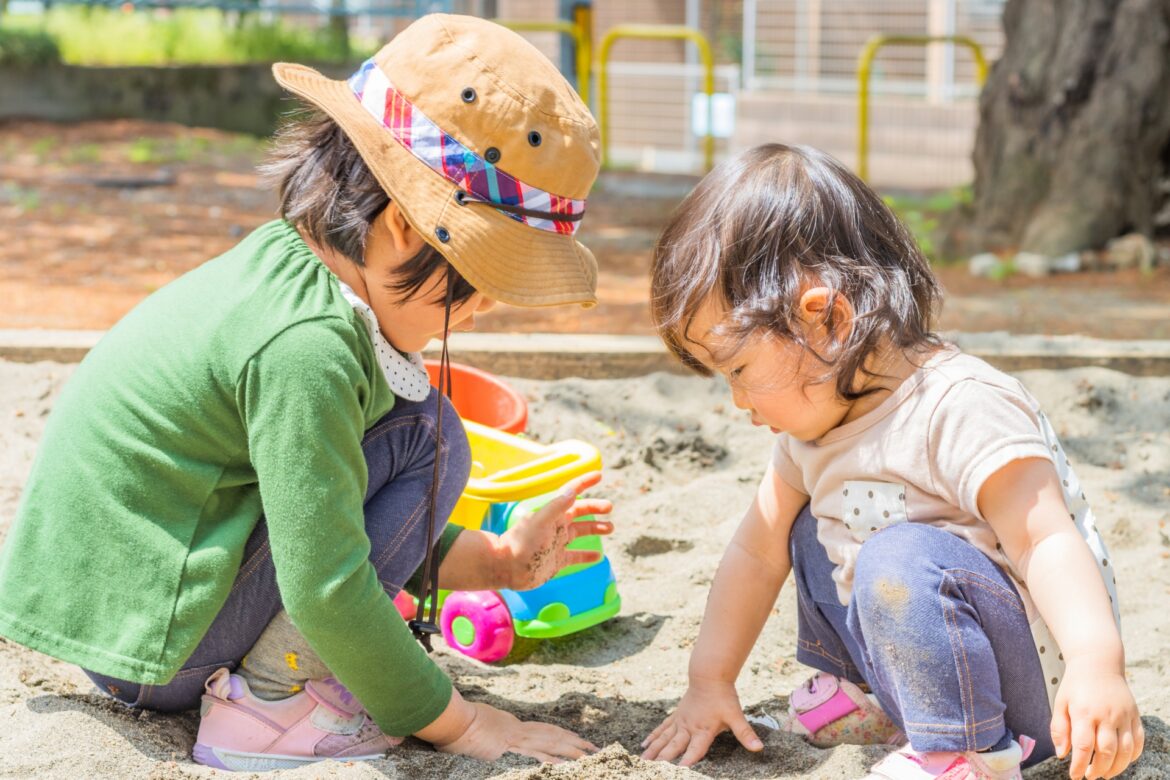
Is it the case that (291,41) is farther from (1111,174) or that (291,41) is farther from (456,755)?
(456,755)

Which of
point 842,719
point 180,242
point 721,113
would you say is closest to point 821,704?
point 842,719

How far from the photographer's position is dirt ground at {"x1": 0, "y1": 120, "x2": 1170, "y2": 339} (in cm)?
439

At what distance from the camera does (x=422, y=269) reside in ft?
5.75

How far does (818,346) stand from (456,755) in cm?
74

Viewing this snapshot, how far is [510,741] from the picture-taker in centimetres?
184

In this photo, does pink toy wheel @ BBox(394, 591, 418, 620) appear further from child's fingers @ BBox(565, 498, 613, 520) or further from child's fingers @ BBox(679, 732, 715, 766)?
child's fingers @ BBox(679, 732, 715, 766)

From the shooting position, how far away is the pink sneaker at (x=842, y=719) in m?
1.92

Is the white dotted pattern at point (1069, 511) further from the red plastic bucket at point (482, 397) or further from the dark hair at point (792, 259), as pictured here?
the red plastic bucket at point (482, 397)

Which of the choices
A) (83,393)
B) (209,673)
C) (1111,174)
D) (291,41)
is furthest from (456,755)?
(291,41)

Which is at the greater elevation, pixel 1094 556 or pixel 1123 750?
pixel 1094 556

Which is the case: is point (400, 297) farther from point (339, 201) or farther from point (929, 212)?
point (929, 212)

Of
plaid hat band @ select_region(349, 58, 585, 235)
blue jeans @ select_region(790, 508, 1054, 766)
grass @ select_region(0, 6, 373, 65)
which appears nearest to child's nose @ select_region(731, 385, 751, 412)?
blue jeans @ select_region(790, 508, 1054, 766)

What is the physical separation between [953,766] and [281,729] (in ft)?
2.97

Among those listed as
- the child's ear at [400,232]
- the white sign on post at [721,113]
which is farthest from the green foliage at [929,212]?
the white sign on post at [721,113]
